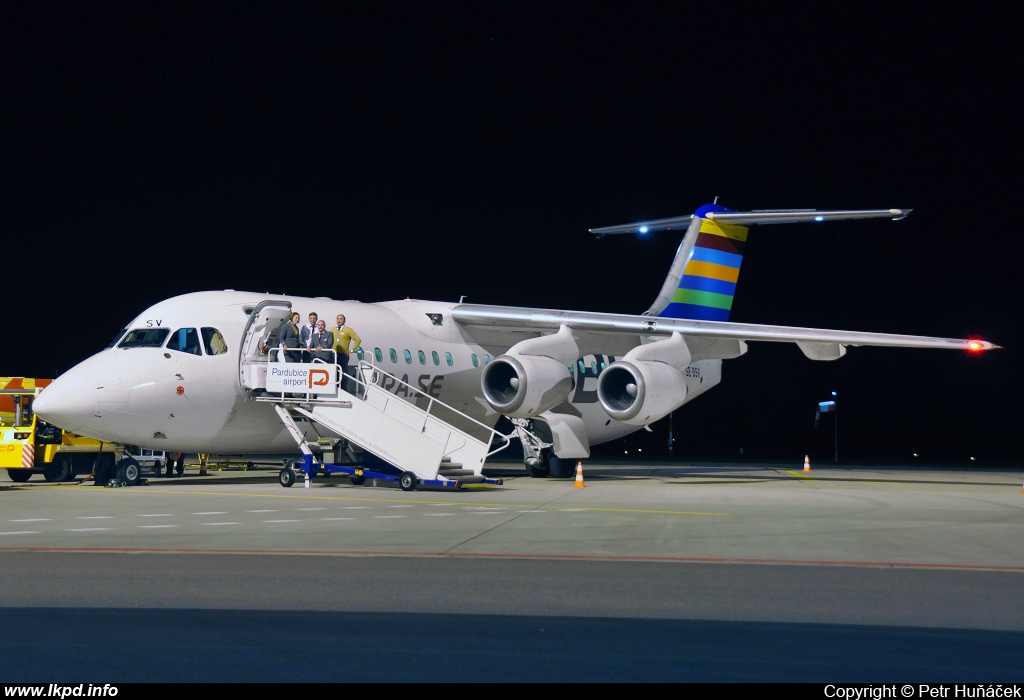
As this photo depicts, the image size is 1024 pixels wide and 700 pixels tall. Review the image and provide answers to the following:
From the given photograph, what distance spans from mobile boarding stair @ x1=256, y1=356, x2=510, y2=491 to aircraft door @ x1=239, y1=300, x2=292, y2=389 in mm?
263

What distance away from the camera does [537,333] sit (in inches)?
991

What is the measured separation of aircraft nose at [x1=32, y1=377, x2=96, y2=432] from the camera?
16.9 m

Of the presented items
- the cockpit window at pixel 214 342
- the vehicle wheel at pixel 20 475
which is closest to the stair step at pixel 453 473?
the cockpit window at pixel 214 342

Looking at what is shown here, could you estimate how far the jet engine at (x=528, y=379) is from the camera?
2047 cm

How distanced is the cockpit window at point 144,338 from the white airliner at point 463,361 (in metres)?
0.03

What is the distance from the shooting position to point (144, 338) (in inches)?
730

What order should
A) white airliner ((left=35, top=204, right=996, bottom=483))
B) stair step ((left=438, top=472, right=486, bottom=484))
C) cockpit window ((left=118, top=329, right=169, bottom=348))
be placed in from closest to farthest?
white airliner ((left=35, top=204, right=996, bottom=483)) → stair step ((left=438, top=472, right=486, bottom=484)) → cockpit window ((left=118, top=329, right=169, bottom=348))

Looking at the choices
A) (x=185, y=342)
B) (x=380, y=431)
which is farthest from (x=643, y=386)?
(x=185, y=342)

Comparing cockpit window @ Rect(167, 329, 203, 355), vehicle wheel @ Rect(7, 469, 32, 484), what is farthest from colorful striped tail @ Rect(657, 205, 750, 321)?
vehicle wheel @ Rect(7, 469, 32, 484)

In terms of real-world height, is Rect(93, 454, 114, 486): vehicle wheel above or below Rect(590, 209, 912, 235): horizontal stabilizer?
below

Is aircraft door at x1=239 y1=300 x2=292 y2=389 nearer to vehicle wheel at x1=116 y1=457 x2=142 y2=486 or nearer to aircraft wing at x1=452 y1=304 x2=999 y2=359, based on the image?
vehicle wheel at x1=116 y1=457 x2=142 y2=486

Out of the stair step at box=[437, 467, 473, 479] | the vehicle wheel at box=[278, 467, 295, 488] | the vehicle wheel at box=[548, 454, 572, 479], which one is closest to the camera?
the stair step at box=[437, 467, 473, 479]

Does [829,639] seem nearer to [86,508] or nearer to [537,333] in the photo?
[86,508]

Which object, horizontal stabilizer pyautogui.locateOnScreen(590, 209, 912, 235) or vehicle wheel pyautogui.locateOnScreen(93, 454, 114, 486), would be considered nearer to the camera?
vehicle wheel pyautogui.locateOnScreen(93, 454, 114, 486)
